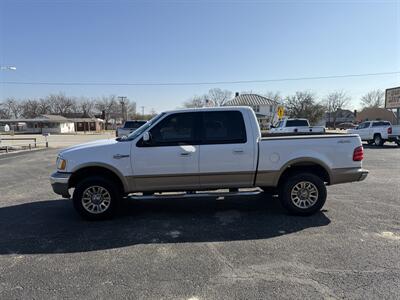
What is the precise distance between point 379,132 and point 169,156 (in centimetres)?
2161

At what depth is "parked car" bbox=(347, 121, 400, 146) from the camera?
21391mm

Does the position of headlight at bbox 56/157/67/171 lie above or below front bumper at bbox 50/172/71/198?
above

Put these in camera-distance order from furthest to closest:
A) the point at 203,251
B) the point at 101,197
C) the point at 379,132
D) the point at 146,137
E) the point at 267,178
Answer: the point at 379,132 → the point at 267,178 → the point at 101,197 → the point at 146,137 → the point at 203,251

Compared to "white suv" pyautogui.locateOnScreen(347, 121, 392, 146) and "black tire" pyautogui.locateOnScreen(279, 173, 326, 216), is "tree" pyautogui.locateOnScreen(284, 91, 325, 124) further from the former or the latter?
"black tire" pyautogui.locateOnScreen(279, 173, 326, 216)

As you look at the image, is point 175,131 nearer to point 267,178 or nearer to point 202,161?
point 202,161

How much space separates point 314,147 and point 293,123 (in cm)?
1902

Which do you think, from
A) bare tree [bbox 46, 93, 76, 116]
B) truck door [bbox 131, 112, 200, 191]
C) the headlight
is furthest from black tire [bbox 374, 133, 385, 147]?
bare tree [bbox 46, 93, 76, 116]

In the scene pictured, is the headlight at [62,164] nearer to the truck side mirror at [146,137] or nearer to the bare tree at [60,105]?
the truck side mirror at [146,137]

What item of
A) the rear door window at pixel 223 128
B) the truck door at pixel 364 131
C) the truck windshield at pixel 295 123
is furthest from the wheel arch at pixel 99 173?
the truck door at pixel 364 131

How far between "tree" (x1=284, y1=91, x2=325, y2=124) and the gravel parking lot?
69.7 metres

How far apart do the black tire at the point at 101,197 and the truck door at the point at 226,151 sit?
162cm

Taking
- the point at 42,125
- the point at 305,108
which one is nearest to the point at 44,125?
the point at 42,125

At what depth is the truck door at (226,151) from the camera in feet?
18.0

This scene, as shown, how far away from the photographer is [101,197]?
5.53 metres
